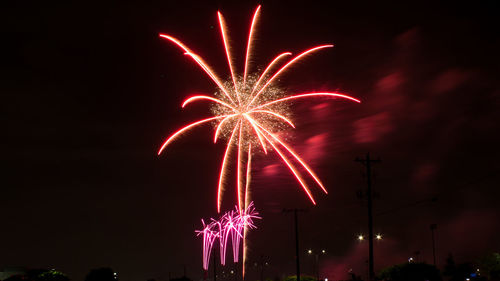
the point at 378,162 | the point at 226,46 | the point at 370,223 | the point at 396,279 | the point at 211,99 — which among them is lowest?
the point at 396,279

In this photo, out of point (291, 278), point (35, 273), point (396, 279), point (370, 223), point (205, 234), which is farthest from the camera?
point (291, 278)

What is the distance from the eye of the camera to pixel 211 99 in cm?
3794

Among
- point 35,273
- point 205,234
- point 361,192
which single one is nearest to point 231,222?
point 205,234

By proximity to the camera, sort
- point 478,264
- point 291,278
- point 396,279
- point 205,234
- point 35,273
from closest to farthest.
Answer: point 396,279, point 35,273, point 205,234, point 291,278, point 478,264

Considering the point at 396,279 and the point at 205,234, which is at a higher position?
the point at 205,234

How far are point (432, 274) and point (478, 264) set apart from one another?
165 ft

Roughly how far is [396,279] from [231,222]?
51.7ft

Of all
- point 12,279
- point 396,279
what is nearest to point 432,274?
point 396,279

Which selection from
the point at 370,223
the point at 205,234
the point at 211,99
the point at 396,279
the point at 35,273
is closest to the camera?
the point at 211,99

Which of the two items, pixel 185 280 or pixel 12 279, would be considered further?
pixel 185 280

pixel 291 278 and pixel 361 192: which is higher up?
pixel 361 192

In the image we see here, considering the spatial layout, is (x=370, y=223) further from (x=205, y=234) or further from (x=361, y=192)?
(x=205, y=234)

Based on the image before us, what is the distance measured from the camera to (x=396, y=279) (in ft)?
143

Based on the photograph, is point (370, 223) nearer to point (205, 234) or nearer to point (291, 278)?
point (205, 234)
